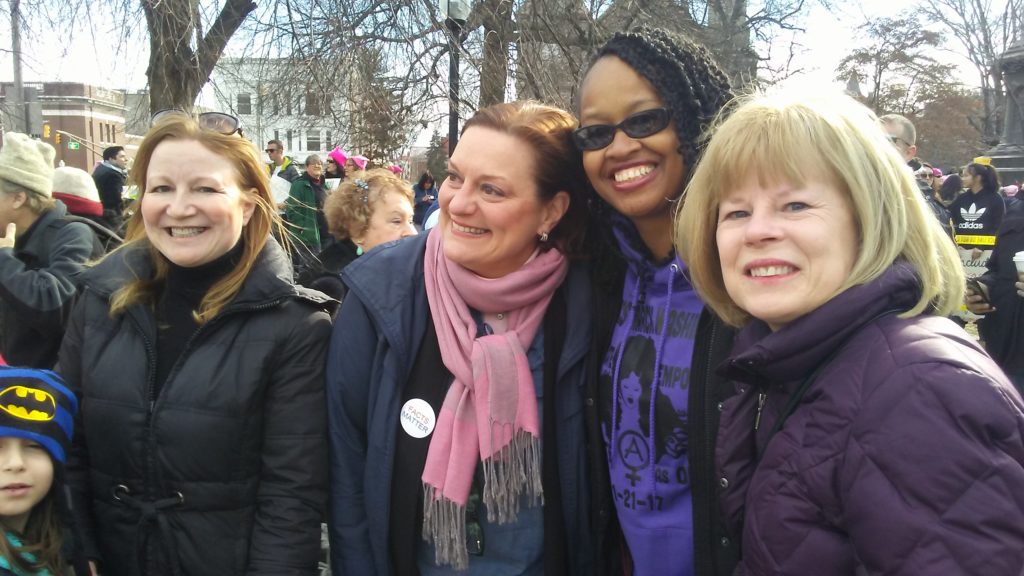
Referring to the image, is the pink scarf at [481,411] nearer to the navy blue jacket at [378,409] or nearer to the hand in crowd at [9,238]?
the navy blue jacket at [378,409]

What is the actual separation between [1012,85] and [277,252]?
60.3ft

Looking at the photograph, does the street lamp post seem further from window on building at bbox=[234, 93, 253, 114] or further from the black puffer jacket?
the black puffer jacket

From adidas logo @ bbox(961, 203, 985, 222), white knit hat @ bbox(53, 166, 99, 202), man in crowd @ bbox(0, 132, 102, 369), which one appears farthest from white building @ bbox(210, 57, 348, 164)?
adidas logo @ bbox(961, 203, 985, 222)

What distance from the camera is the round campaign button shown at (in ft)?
6.42

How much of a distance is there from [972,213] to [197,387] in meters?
8.51

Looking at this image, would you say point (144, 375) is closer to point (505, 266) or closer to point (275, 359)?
point (275, 359)

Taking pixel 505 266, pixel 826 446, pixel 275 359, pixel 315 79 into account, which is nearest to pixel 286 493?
pixel 275 359

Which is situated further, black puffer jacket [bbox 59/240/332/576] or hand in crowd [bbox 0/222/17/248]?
hand in crowd [bbox 0/222/17/248]

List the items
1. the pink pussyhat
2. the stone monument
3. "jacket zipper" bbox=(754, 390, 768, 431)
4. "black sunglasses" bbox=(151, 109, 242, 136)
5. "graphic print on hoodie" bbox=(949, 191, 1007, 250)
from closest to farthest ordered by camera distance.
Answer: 1. "jacket zipper" bbox=(754, 390, 768, 431)
2. "black sunglasses" bbox=(151, 109, 242, 136)
3. "graphic print on hoodie" bbox=(949, 191, 1007, 250)
4. the pink pussyhat
5. the stone monument

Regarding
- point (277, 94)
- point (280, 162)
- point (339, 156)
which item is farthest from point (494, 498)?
point (280, 162)

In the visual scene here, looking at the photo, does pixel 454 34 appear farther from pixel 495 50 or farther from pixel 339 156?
pixel 339 156

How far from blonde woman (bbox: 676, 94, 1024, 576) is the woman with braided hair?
20 centimetres

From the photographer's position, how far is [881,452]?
1110mm

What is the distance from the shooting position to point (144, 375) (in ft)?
6.25
